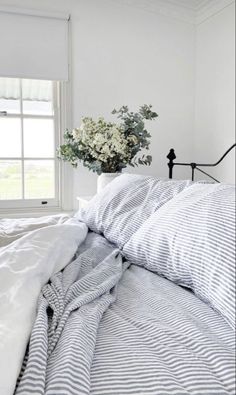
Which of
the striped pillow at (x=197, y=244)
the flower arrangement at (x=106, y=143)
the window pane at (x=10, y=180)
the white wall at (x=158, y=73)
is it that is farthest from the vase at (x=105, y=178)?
the striped pillow at (x=197, y=244)

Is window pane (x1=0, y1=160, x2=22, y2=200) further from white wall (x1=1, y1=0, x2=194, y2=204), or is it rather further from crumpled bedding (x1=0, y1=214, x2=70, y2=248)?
crumpled bedding (x1=0, y1=214, x2=70, y2=248)

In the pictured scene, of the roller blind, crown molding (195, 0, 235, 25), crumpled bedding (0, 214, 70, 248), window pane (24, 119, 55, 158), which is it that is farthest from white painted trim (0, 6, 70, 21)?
crumpled bedding (0, 214, 70, 248)

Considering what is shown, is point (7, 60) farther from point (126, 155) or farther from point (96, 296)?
point (96, 296)

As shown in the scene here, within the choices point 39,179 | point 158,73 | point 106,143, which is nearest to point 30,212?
point 39,179

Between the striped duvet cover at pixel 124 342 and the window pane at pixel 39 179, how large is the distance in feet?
5.95

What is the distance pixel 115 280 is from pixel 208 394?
1.22 feet

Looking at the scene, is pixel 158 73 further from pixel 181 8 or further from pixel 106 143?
pixel 106 143

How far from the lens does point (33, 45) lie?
7.64ft

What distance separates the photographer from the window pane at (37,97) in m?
2.46

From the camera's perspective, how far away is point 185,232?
0.76 meters

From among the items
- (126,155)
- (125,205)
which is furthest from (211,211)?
(126,155)

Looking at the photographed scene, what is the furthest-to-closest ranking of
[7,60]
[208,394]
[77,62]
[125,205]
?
1. [77,62]
2. [7,60]
3. [125,205]
4. [208,394]

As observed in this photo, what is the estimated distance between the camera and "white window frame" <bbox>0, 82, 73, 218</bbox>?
8.08 ft

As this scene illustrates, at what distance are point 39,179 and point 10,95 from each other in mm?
616
